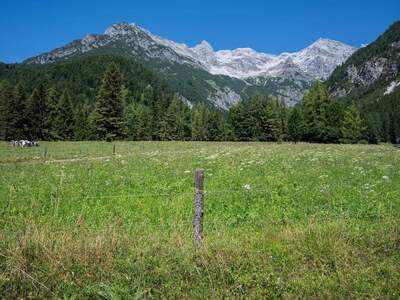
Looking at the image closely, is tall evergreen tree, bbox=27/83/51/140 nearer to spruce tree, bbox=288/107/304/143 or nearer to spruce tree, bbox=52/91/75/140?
spruce tree, bbox=52/91/75/140

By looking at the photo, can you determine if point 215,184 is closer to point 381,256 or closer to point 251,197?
point 251,197

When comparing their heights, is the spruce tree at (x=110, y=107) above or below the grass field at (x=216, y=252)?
above

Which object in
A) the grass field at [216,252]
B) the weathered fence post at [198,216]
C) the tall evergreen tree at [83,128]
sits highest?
the tall evergreen tree at [83,128]

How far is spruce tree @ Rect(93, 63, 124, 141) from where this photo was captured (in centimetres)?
6750

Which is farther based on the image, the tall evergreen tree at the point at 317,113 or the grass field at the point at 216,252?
the tall evergreen tree at the point at 317,113

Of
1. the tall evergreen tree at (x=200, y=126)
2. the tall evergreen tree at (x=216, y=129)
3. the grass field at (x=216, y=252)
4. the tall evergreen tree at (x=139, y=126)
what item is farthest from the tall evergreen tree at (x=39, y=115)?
the grass field at (x=216, y=252)

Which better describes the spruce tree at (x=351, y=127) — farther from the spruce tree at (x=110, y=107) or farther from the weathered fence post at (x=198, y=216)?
the weathered fence post at (x=198, y=216)

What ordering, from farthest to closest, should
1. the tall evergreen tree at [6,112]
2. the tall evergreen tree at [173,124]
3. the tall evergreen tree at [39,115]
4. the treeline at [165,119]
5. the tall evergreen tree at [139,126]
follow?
the tall evergreen tree at [139,126] → the tall evergreen tree at [173,124] → the tall evergreen tree at [39,115] → the tall evergreen tree at [6,112] → the treeline at [165,119]

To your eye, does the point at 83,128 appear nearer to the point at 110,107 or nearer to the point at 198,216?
the point at 110,107

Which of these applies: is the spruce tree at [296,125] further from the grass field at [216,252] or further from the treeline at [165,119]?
the grass field at [216,252]

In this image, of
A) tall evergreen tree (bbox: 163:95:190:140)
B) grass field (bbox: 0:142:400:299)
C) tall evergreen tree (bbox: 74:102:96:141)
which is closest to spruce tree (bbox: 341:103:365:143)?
tall evergreen tree (bbox: 163:95:190:140)

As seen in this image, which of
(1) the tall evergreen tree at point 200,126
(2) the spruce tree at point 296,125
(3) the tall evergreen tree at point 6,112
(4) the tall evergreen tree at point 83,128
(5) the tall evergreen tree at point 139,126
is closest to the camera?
(3) the tall evergreen tree at point 6,112

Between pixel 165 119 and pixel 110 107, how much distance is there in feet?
104

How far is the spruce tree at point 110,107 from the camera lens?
221 feet
